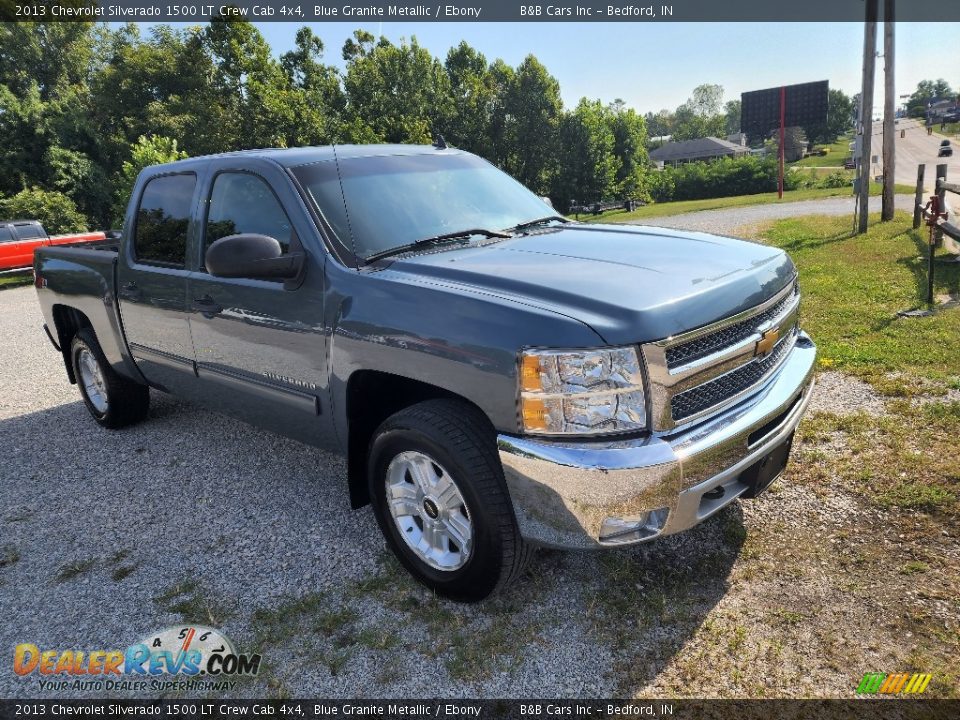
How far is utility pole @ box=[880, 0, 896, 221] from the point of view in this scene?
1334 cm

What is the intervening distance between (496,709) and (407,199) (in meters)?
2.40

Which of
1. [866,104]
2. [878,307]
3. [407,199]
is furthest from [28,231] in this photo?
[866,104]

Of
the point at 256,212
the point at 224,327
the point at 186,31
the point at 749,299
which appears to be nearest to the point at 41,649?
the point at 224,327

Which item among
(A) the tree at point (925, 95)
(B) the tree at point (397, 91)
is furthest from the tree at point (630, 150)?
(A) the tree at point (925, 95)

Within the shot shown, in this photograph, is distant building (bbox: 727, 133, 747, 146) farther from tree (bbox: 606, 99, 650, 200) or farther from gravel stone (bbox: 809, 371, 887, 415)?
gravel stone (bbox: 809, 371, 887, 415)

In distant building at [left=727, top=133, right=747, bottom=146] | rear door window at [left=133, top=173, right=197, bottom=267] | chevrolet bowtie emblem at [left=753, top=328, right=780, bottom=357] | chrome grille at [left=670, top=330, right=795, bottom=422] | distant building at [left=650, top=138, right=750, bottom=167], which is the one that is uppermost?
distant building at [left=727, top=133, right=747, bottom=146]

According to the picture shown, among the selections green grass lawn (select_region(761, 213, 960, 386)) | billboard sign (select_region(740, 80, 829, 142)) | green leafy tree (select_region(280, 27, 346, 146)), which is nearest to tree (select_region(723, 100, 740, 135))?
billboard sign (select_region(740, 80, 829, 142))

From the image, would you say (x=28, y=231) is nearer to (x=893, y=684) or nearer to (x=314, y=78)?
(x=893, y=684)

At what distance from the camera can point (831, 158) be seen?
3553 inches

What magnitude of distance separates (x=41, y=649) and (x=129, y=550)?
0.74 m

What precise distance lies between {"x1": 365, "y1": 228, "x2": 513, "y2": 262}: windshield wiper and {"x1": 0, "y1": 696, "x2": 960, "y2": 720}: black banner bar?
185 cm

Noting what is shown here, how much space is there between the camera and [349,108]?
150ft

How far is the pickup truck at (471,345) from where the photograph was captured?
2.34 m

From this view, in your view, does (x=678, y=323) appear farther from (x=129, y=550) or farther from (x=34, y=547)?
(x=34, y=547)
